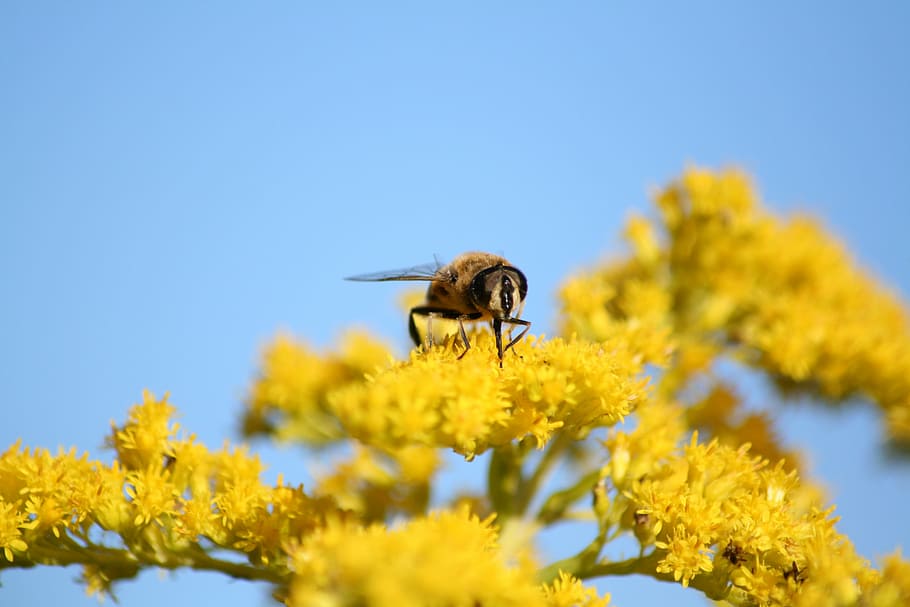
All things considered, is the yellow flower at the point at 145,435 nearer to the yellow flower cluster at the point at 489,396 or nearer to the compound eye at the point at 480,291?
the yellow flower cluster at the point at 489,396

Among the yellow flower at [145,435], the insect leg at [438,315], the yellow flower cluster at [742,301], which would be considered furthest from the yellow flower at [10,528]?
the yellow flower cluster at [742,301]

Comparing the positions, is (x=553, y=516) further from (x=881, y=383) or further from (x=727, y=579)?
(x=881, y=383)

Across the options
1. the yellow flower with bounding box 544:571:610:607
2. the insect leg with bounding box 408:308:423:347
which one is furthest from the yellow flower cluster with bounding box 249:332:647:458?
the insect leg with bounding box 408:308:423:347

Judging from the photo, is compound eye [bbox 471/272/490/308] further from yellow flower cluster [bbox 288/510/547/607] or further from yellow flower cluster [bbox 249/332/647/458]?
yellow flower cluster [bbox 288/510/547/607]

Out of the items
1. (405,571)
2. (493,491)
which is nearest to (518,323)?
(493,491)

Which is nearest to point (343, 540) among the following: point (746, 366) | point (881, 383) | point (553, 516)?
point (553, 516)
